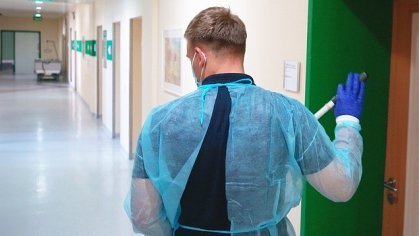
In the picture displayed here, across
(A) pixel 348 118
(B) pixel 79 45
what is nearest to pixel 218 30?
(A) pixel 348 118

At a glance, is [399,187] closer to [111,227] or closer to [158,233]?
[158,233]

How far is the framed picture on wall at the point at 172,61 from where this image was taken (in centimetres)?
463

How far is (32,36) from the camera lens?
980 inches

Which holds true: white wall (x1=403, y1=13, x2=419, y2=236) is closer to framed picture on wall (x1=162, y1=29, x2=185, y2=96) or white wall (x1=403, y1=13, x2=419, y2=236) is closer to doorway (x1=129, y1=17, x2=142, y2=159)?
framed picture on wall (x1=162, y1=29, x2=185, y2=96)

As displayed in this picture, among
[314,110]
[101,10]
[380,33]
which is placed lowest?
[314,110]

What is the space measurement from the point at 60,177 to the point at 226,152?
4.78 m

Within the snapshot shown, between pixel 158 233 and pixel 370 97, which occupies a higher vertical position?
pixel 370 97

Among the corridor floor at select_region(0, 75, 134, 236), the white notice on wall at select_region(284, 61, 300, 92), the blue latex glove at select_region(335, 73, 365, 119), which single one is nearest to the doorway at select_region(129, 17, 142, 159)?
the corridor floor at select_region(0, 75, 134, 236)

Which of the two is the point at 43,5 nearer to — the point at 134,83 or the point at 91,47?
the point at 91,47

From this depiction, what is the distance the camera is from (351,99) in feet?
5.57

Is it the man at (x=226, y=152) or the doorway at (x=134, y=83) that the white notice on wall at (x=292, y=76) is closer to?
the man at (x=226, y=152)

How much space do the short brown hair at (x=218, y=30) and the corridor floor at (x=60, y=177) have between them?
Answer: 3065 millimetres

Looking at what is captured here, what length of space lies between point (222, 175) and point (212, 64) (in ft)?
1.09

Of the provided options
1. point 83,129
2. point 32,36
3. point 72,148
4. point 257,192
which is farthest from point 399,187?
point 32,36
